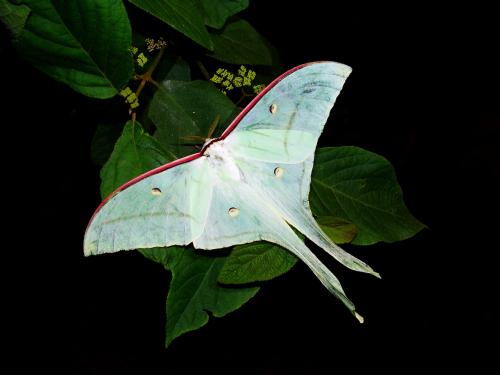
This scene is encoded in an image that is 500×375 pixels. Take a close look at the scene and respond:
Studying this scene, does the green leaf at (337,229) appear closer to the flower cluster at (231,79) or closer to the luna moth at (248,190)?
the luna moth at (248,190)

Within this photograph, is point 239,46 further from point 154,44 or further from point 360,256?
point 360,256

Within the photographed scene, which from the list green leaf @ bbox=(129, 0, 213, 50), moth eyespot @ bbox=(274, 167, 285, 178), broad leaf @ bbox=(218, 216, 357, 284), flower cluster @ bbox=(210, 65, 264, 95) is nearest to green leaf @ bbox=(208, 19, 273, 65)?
flower cluster @ bbox=(210, 65, 264, 95)

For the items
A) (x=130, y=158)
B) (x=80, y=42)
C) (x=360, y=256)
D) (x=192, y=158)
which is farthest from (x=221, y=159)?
(x=360, y=256)

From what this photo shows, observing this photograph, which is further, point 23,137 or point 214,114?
point 23,137

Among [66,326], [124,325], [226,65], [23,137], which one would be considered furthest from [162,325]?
[226,65]

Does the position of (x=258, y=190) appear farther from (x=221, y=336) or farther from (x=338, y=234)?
(x=221, y=336)

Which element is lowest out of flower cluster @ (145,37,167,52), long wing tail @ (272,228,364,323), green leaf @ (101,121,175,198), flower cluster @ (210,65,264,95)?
long wing tail @ (272,228,364,323)

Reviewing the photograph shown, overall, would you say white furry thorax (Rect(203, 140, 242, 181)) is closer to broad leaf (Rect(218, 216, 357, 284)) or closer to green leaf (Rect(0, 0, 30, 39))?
broad leaf (Rect(218, 216, 357, 284))
